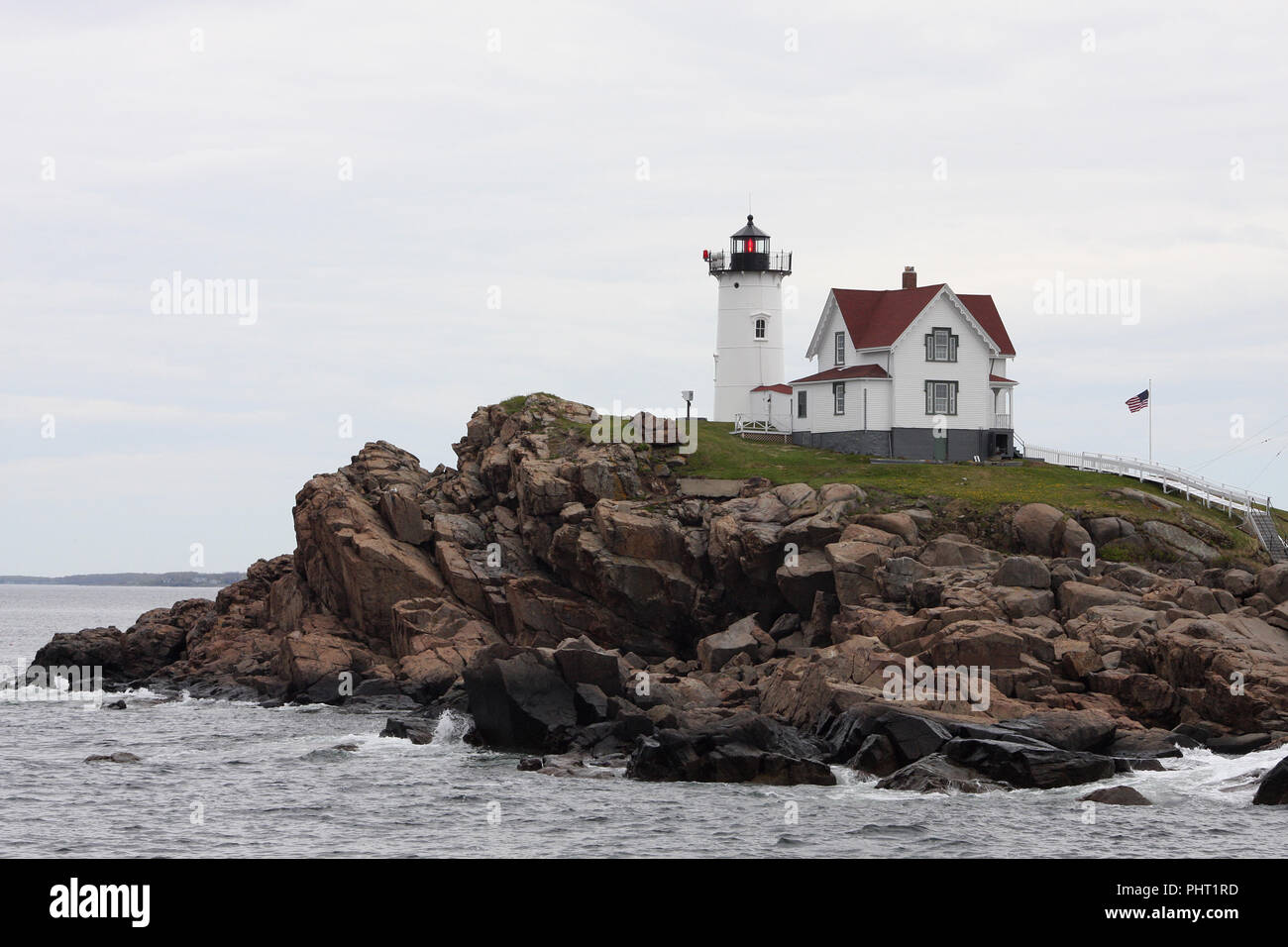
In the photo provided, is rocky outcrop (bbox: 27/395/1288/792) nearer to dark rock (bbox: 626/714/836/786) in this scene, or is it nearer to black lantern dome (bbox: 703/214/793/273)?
dark rock (bbox: 626/714/836/786)

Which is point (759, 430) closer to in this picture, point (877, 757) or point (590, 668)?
point (590, 668)

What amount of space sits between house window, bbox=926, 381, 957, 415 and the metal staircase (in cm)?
1513

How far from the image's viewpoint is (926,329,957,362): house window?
67.3 meters

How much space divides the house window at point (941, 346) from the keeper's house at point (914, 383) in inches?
1.9

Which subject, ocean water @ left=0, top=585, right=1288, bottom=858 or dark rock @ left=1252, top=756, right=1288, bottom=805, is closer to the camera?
ocean water @ left=0, top=585, right=1288, bottom=858

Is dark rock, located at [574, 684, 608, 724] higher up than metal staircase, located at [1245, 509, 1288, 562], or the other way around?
metal staircase, located at [1245, 509, 1288, 562]

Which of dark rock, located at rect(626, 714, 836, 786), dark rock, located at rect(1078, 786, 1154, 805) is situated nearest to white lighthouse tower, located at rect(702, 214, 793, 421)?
dark rock, located at rect(626, 714, 836, 786)

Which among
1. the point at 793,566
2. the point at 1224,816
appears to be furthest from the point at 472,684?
the point at 1224,816

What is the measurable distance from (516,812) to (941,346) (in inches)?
1596

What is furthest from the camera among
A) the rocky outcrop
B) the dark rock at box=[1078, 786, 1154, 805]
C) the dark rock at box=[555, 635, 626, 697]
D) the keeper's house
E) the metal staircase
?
the keeper's house

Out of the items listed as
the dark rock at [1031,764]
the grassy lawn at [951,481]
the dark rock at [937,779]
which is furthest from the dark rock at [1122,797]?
the grassy lawn at [951,481]

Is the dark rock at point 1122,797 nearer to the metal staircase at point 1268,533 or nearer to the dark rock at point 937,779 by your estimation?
the dark rock at point 937,779
